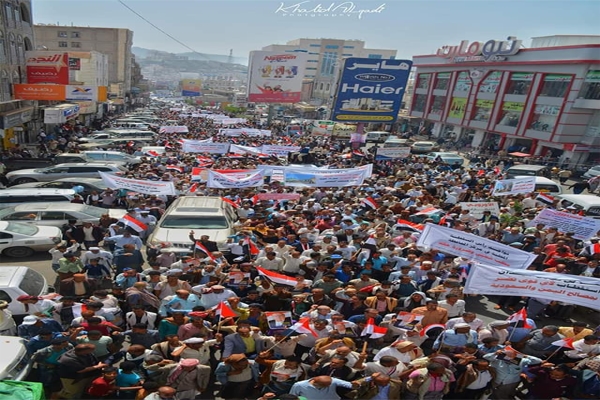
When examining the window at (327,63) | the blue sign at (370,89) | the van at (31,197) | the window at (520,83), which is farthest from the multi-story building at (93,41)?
the window at (327,63)

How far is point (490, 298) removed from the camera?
9.67m

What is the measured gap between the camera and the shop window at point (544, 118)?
35.4 meters

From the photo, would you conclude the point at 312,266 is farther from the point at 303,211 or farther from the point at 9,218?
the point at 9,218

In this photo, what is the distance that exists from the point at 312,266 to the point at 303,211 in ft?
14.4

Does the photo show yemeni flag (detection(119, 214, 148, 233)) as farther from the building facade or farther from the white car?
the building facade

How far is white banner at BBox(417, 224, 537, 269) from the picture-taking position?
26.2 ft

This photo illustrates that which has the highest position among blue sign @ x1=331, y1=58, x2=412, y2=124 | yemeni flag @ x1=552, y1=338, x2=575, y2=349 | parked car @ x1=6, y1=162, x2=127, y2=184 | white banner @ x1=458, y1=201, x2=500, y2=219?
blue sign @ x1=331, y1=58, x2=412, y2=124

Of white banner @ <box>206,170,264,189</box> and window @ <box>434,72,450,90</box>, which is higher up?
window @ <box>434,72,450,90</box>

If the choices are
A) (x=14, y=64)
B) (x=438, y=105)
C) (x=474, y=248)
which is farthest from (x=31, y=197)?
(x=438, y=105)

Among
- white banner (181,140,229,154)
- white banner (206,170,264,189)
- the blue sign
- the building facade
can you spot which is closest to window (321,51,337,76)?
the building facade

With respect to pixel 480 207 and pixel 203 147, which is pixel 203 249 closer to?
pixel 480 207

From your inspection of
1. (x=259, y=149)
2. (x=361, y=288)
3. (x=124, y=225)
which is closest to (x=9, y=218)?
(x=124, y=225)

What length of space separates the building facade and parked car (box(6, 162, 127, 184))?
3460cm

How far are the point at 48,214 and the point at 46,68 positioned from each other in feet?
68.0
